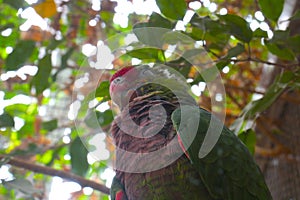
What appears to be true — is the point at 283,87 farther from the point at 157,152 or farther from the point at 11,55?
the point at 11,55

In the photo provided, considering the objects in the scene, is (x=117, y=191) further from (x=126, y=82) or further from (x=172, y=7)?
(x=172, y=7)

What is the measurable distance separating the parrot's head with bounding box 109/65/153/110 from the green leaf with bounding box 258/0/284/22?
344 millimetres

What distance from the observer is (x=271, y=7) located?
48.4 inches

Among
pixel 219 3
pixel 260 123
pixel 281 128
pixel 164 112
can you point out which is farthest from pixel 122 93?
pixel 219 3

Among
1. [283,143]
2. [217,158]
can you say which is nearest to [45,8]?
[217,158]

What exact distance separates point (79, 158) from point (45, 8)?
534mm

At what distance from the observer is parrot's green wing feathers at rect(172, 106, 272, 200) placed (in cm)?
101

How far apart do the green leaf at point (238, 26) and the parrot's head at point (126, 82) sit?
244 millimetres

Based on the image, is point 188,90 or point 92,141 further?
point 92,141

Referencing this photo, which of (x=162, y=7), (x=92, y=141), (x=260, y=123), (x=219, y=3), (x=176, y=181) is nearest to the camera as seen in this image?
(x=176, y=181)

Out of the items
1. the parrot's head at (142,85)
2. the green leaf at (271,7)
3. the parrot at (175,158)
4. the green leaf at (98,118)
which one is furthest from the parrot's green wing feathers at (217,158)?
the green leaf at (98,118)

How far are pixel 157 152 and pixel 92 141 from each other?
1.66ft

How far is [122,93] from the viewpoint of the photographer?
4.07 feet

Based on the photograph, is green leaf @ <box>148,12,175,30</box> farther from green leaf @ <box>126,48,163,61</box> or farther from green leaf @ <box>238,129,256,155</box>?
green leaf @ <box>238,129,256,155</box>
